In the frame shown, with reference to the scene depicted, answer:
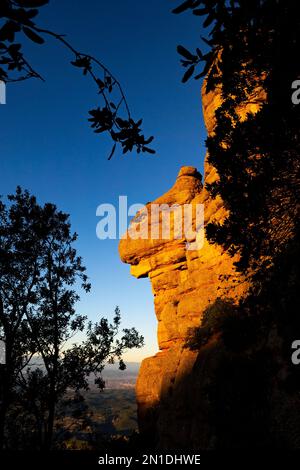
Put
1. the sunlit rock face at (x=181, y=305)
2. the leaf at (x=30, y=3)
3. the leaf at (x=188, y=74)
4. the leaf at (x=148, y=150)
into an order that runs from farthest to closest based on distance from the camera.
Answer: the sunlit rock face at (x=181, y=305) < the leaf at (x=148, y=150) < the leaf at (x=188, y=74) < the leaf at (x=30, y=3)

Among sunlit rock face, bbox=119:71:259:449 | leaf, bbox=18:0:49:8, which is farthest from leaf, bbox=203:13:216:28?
sunlit rock face, bbox=119:71:259:449

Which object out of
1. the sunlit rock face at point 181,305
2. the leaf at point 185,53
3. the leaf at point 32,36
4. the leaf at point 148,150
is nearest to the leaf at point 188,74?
the leaf at point 185,53

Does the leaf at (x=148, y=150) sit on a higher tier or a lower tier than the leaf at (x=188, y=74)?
lower

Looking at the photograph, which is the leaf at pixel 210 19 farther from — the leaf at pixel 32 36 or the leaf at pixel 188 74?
the leaf at pixel 32 36

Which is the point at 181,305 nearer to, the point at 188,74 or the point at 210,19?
the point at 188,74

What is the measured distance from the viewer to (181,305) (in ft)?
63.3

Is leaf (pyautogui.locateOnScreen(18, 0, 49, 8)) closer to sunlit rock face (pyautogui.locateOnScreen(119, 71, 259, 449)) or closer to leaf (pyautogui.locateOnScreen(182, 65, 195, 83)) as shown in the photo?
leaf (pyautogui.locateOnScreen(182, 65, 195, 83))

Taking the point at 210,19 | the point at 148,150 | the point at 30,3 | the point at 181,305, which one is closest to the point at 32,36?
the point at 30,3

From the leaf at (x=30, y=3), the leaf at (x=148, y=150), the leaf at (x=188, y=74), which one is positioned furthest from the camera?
the leaf at (x=148, y=150)

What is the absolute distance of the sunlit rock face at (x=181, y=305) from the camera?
12.5 metres

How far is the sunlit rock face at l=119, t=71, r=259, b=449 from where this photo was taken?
491 inches

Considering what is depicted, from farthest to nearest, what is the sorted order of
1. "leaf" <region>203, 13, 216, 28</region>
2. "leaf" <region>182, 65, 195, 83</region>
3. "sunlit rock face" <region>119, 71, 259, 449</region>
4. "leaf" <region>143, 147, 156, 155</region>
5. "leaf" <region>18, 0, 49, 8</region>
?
1. "sunlit rock face" <region>119, 71, 259, 449</region>
2. "leaf" <region>143, 147, 156, 155</region>
3. "leaf" <region>182, 65, 195, 83</region>
4. "leaf" <region>203, 13, 216, 28</region>
5. "leaf" <region>18, 0, 49, 8</region>

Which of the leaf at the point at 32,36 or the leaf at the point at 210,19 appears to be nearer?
the leaf at the point at 32,36
